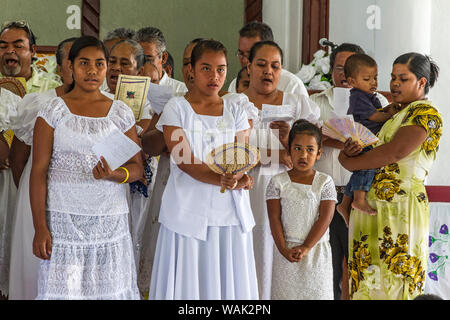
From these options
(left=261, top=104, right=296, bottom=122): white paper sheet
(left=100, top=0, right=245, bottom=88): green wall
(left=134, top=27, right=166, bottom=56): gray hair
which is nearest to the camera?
(left=261, top=104, right=296, bottom=122): white paper sheet

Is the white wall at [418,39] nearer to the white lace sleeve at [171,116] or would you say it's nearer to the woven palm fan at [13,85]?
the white lace sleeve at [171,116]

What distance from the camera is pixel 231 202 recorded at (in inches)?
135

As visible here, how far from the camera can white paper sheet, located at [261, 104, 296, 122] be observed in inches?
156

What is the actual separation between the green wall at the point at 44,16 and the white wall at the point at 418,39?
409 centimetres

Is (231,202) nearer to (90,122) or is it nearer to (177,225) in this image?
(177,225)

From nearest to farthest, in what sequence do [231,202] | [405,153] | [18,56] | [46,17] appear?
[231,202]
[405,153]
[18,56]
[46,17]

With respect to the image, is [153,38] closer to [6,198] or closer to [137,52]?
[137,52]

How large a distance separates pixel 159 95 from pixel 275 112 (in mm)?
702

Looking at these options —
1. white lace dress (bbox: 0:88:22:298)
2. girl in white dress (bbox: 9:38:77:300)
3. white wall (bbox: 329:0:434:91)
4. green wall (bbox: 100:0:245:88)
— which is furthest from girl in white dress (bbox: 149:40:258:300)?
green wall (bbox: 100:0:245:88)

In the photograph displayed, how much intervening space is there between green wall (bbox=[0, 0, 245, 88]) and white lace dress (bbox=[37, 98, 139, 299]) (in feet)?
17.5

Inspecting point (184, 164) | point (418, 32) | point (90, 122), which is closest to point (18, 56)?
point (90, 122)

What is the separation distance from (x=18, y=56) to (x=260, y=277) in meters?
2.26

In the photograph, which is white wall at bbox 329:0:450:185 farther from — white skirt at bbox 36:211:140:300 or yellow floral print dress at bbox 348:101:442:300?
white skirt at bbox 36:211:140:300

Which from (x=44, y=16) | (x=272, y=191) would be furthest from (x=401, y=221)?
(x=44, y=16)
